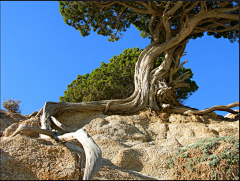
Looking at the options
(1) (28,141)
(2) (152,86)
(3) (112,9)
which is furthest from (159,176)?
(3) (112,9)

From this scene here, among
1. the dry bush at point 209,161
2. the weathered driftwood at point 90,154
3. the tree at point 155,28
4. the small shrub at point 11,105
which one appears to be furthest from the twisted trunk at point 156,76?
the dry bush at point 209,161

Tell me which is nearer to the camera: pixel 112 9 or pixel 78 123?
pixel 78 123

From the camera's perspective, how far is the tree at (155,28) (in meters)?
10.1

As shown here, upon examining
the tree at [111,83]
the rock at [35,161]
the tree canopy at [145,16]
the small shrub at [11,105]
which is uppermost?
the tree canopy at [145,16]

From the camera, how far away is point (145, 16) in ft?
39.5

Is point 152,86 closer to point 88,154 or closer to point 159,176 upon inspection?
point 159,176

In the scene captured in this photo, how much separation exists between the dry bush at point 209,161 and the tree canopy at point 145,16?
6287 mm

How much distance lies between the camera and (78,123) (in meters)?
8.88

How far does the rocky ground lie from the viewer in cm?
469

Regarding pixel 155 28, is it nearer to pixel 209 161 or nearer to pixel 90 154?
pixel 209 161

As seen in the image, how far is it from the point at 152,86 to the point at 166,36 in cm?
242

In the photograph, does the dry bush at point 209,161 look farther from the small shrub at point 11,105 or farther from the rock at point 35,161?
the small shrub at point 11,105

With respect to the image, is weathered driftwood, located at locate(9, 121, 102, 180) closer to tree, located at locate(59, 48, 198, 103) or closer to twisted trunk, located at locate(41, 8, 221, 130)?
twisted trunk, located at locate(41, 8, 221, 130)

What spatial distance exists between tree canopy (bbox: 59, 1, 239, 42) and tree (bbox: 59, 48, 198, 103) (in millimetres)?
2144
